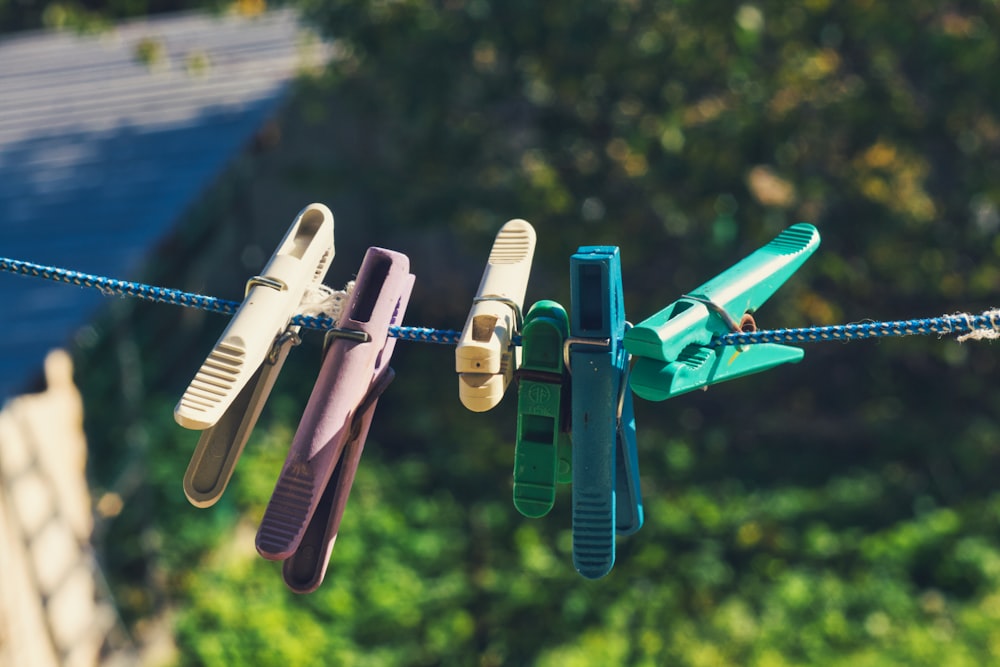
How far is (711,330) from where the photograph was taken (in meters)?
1.39

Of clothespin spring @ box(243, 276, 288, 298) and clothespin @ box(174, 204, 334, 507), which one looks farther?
clothespin spring @ box(243, 276, 288, 298)

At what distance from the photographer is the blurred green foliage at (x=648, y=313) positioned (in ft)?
13.2

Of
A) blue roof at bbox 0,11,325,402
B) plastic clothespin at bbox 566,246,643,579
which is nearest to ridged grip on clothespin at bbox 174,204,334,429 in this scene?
plastic clothespin at bbox 566,246,643,579

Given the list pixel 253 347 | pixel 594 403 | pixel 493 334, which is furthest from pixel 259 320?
pixel 594 403

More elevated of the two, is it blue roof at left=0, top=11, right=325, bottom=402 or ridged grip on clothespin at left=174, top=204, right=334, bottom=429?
ridged grip on clothespin at left=174, top=204, right=334, bottom=429

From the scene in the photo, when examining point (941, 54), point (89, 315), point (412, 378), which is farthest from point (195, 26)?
point (941, 54)

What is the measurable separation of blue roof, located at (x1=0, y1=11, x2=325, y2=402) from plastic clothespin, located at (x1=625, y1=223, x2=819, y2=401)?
2.49m

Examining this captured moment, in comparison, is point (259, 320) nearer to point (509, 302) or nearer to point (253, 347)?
point (253, 347)

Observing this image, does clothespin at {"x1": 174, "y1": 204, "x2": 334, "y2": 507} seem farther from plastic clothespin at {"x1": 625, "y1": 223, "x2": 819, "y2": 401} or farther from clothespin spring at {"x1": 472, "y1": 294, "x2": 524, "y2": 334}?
plastic clothespin at {"x1": 625, "y1": 223, "x2": 819, "y2": 401}

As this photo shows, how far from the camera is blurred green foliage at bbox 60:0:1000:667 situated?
403cm

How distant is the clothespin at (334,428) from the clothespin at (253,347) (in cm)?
7

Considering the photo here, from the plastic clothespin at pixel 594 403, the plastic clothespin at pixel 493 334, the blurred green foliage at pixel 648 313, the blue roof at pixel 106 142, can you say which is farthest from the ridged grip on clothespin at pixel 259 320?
the blurred green foliage at pixel 648 313

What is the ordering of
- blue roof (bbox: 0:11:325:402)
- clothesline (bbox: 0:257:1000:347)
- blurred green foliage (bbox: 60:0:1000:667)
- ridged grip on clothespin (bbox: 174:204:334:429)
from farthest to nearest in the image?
blurred green foliage (bbox: 60:0:1000:667) → blue roof (bbox: 0:11:325:402) → clothesline (bbox: 0:257:1000:347) → ridged grip on clothespin (bbox: 174:204:334:429)

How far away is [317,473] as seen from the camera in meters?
1.33
